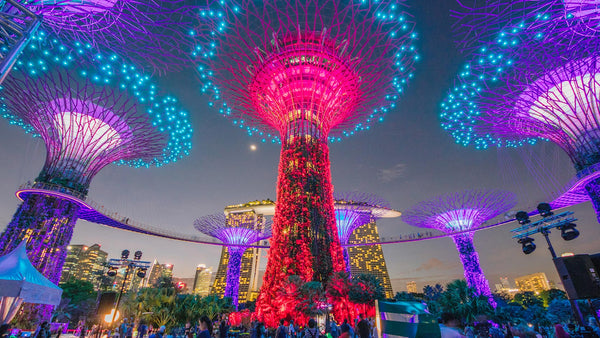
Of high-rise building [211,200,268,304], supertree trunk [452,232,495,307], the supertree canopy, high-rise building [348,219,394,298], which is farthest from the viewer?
high-rise building [348,219,394,298]

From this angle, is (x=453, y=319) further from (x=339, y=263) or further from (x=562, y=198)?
(x=562, y=198)

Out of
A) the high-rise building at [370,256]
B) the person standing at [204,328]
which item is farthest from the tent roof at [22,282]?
the high-rise building at [370,256]

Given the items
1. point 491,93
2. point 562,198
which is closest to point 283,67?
point 491,93

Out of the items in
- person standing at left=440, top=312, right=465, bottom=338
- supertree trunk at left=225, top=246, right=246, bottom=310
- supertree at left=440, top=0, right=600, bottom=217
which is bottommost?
person standing at left=440, top=312, right=465, bottom=338

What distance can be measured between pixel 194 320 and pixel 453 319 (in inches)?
930

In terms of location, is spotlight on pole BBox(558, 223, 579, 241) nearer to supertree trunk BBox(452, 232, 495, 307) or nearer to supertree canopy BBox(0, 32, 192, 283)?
supertree trunk BBox(452, 232, 495, 307)

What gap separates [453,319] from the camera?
15.4 feet

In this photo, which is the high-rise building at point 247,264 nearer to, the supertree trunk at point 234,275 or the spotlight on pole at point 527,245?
the supertree trunk at point 234,275

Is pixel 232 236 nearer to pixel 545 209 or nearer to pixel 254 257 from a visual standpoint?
pixel 545 209

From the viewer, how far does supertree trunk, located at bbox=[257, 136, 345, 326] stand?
14.8 meters

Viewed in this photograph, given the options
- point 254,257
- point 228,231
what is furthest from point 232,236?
point 254,257

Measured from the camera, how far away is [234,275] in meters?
34.7

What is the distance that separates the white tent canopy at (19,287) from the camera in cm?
647

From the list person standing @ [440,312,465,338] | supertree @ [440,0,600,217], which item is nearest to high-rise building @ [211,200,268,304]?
supertree @ [440,0,600,217]
